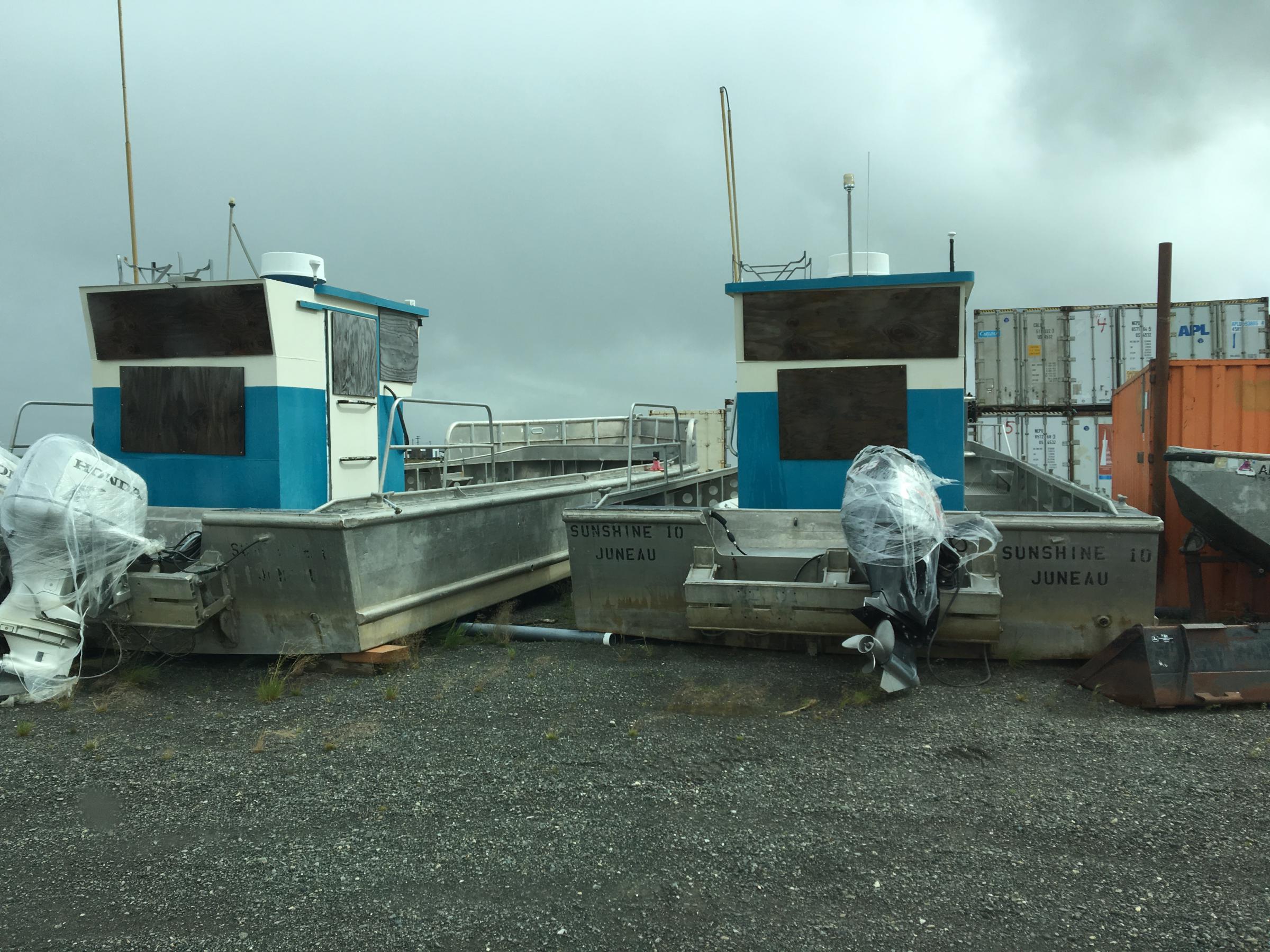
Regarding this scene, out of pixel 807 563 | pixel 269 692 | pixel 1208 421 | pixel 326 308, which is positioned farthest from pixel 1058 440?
pixel 269 692

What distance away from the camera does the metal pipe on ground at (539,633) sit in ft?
23.0

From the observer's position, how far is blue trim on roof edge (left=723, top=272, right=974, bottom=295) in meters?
6.68

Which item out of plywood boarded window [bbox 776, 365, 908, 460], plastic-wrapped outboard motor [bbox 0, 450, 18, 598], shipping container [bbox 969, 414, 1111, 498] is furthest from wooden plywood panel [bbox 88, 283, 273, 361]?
shipping container [bbox 969, 414, 1111, 498]

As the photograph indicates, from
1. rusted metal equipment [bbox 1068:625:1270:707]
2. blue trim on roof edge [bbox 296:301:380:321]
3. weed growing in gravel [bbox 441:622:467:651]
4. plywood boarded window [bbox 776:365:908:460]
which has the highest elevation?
blue trim on roof edge [bbox 296:301:380:321]

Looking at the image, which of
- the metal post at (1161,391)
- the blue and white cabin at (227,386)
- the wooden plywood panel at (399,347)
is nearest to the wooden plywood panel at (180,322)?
the blue and white cabin at (227,386)

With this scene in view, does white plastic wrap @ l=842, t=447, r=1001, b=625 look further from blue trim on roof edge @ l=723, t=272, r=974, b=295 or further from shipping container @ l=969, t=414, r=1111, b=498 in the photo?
shipping container @ l=969, t=414, r=1111, b=498

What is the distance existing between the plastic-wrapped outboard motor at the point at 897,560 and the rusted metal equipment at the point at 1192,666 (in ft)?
3.56

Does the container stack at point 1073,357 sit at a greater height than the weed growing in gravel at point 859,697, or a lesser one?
greater

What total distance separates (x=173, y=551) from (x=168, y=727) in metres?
1.26

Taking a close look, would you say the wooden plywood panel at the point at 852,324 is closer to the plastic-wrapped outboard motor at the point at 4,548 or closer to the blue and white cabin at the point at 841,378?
the blue and white cabin at the point at 841,378

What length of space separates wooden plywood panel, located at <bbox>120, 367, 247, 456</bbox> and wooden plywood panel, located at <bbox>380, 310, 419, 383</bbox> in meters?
1.45

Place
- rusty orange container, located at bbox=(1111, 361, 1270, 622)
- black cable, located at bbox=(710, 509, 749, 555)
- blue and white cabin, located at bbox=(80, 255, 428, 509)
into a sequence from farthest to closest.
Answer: rusty orange container, located at bbox=(1111, 361, 1270, 622) → blue and white cabin, located at bbox=(80, 255, 428, 509) → black cable, located at bbox=(710, 509, 749, 555)

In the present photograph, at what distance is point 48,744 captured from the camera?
509 centimetres

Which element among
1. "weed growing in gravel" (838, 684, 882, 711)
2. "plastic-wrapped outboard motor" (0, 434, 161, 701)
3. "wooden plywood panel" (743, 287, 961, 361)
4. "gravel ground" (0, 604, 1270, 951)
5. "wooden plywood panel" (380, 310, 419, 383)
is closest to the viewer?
"gravel ground" (0, 604, 1270, 951)
